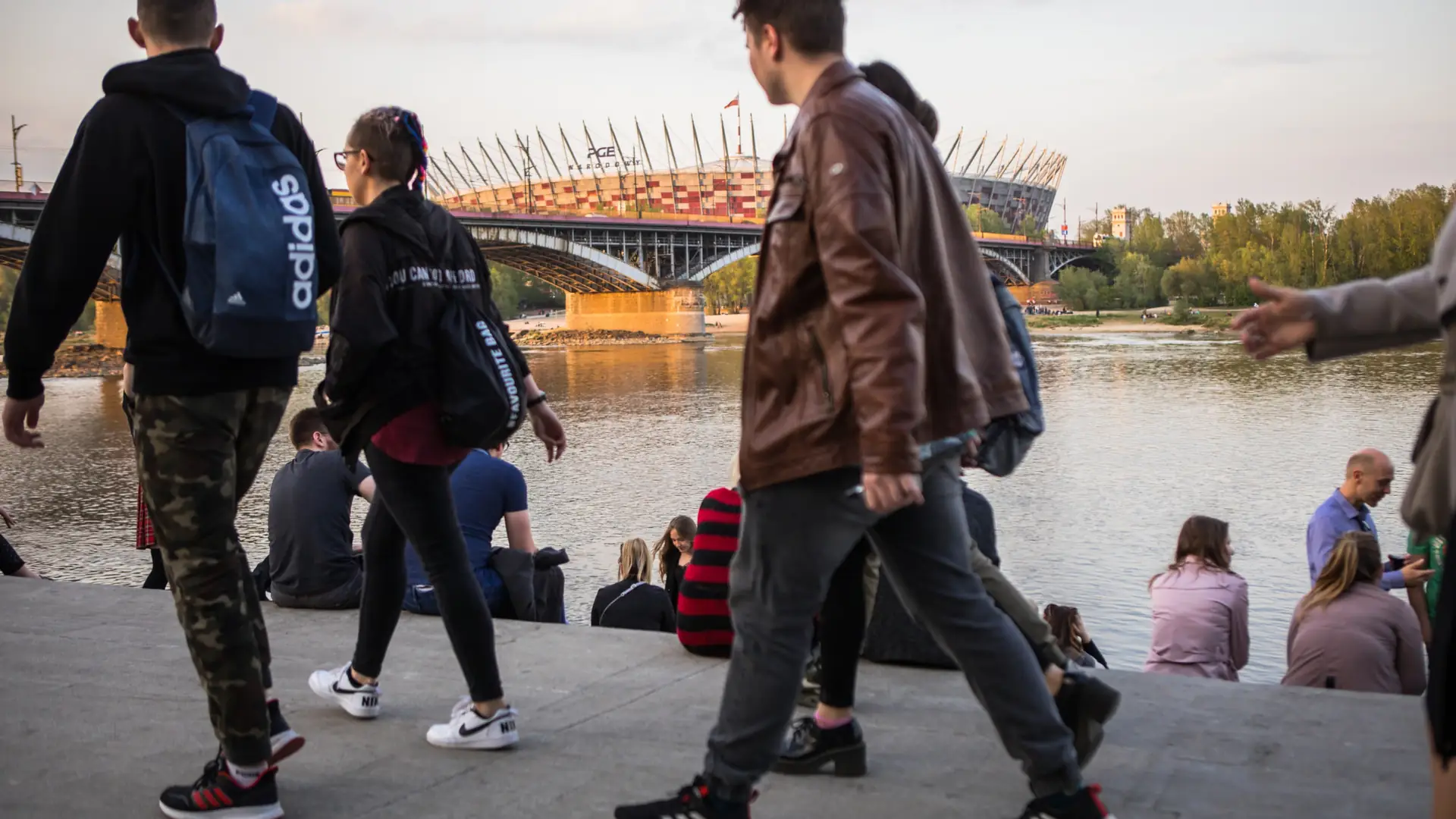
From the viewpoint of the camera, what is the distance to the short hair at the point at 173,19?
2.95 metres

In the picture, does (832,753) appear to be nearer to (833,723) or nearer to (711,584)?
(833,723)

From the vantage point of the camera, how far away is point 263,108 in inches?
121

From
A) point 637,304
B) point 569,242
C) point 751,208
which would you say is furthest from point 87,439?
point 751,208

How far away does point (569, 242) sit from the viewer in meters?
67.2

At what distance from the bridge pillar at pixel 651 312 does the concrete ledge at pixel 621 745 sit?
68.3m

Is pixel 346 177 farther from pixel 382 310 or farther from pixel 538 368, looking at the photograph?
pixel 538 368

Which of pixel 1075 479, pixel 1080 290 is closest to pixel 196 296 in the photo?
pixel 1075 479

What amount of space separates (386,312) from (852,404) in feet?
4.54

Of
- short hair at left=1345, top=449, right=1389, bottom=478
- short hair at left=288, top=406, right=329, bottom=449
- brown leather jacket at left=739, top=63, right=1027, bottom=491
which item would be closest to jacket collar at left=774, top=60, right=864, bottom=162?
brown leather jacket at left=739, top=63, right=1027, bottom=491

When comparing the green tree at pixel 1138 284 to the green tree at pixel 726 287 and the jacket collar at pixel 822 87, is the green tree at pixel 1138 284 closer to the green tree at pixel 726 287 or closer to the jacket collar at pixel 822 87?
the green tree at pixel 726 287

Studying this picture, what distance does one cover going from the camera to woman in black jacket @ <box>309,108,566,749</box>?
3.33m

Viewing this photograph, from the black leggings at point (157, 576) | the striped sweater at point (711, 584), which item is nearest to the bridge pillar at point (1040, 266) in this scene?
the black leggings at point (157, 576)

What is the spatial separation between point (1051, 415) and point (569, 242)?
44687mm

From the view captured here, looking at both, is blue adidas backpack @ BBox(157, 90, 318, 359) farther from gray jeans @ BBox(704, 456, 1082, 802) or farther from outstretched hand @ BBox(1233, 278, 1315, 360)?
outstretched hand @ BBox(1233, 278, 1315, 360)
